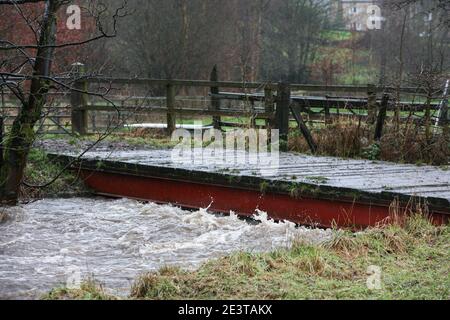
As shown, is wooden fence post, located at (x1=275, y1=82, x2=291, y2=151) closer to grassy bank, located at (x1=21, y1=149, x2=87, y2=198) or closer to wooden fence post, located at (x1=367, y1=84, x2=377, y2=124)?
wooden fence post, located at (x1=367, y1=84, x2=377, y2=124)

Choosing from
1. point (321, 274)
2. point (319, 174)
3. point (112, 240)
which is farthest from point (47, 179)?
point (321, 274)

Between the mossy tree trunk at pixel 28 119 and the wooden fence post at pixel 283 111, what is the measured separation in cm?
448

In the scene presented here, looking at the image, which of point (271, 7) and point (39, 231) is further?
point (271, 7)

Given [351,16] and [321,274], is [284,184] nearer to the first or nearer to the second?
[321,274]

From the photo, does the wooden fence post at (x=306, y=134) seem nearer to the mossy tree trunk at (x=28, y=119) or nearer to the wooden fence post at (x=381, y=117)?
the wooden fence post at (x=381, y=117)

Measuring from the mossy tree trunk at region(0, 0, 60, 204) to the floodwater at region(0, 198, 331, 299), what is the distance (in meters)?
0.35

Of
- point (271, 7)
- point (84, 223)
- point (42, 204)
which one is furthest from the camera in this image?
point (271, 7)

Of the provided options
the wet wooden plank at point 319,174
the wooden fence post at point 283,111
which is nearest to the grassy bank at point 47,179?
the wet wooden plank at point 319,174

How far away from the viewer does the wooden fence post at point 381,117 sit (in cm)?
1181

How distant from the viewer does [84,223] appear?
941cm

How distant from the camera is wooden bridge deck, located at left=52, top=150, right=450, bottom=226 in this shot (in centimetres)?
833

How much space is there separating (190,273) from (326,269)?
1045 mm
